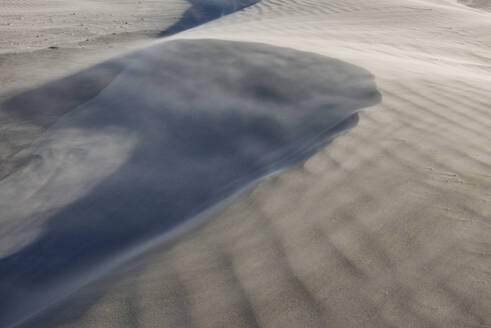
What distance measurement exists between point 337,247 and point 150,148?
1913mm

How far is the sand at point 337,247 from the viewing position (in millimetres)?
1465

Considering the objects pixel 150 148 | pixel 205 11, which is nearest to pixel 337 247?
pixel 150 148

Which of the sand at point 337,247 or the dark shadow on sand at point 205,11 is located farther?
the dark shadow on sand at point 205,11

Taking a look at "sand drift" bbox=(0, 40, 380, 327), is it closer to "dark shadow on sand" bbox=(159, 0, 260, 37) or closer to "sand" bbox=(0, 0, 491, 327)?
"sand" bbox=(0, 0, 491, 327)

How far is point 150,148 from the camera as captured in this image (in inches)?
129

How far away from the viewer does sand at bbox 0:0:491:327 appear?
57.7 inches

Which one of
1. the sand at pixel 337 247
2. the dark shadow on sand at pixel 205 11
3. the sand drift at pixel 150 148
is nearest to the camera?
the sand at pixel 337 247

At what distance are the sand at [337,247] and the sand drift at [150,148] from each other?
0.15 ft

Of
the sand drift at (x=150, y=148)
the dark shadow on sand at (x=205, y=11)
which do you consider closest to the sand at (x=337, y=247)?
the sand drift at (x=150, y=148)

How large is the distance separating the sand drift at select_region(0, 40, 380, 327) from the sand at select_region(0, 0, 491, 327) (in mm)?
46

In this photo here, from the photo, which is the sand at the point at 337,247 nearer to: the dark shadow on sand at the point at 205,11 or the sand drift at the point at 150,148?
the sand drift at the point at 150,148

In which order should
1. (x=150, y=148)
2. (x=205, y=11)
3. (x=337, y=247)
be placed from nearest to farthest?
(x=337, y=247)
(x=150, y=148)
(x=205, y=11)

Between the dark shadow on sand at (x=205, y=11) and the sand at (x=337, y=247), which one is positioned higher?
the sand at (x=337, y=247)

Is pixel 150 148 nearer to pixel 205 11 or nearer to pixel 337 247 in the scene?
pixel 337 247
